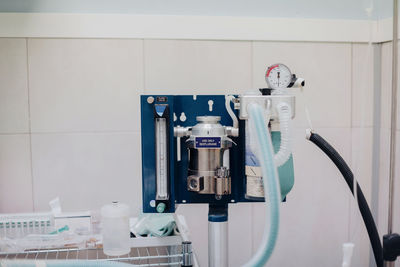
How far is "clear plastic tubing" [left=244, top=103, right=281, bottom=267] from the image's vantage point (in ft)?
3.00

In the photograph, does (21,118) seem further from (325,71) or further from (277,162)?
(325,71)

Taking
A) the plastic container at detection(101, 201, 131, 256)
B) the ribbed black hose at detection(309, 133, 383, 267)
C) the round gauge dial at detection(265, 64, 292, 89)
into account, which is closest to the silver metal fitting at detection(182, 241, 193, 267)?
the plastic container at detection(101, 201, 131, 256)

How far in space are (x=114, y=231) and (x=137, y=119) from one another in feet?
2.12

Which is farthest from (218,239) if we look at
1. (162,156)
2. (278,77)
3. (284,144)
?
(278,77)

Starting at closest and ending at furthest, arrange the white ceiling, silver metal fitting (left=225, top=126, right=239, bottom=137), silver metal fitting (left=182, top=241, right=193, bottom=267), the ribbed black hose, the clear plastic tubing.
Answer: the clear plastic tubing → silver metal fitting (left=182, top=241, right=193, bottom=267) → silver metal fitting (left=225, top=126, right=239, bottom=137) → the ribbed black hose → the white ceiling

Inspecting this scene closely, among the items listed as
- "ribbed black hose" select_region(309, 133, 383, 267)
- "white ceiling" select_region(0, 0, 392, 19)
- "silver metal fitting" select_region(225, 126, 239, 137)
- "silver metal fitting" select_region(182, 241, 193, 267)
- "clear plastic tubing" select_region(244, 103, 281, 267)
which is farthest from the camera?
"white ceiling" select_region(0, 0, 392, 19)

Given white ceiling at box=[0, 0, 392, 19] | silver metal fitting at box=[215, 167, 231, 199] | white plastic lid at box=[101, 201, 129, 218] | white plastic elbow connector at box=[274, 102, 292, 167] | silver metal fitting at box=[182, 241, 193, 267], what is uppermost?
white ceiling at box=[0, 0, 392, 19]

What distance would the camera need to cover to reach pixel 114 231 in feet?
4.23

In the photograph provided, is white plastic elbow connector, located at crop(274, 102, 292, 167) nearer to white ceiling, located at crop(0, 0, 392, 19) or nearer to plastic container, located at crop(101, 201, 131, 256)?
plastic container, located at crop(101, 201, 131, 256)

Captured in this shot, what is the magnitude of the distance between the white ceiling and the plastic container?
0.91 m

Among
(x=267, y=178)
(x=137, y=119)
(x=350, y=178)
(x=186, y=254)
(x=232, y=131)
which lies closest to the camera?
(x=267, y=178)

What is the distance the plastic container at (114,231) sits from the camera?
1.29 metres

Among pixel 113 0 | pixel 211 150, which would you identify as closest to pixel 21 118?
pixel 113 0

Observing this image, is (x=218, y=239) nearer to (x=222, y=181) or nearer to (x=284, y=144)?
(x=222, y=181)
